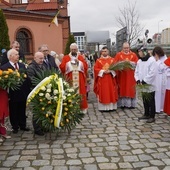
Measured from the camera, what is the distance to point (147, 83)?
6.73 m

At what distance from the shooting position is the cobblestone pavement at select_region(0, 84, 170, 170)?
14.7 feet

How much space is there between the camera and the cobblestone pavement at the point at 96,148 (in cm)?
447

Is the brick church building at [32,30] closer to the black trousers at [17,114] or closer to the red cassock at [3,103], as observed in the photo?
the black trousers at [17,114]

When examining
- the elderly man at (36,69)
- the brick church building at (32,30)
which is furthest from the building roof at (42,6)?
the elderly man at (36,69)

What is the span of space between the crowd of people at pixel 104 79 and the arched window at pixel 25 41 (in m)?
13.6

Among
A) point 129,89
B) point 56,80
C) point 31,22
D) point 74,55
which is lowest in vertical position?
point 129,89

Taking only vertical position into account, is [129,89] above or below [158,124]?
above

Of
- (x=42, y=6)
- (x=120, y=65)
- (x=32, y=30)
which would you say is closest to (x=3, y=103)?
(x=120, y=65)

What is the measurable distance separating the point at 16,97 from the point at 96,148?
2.00 meters

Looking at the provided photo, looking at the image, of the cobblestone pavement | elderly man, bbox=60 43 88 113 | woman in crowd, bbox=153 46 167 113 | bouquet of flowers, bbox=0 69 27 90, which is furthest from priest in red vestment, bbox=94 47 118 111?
bouquet of flowers, bbox=0 69 27 90

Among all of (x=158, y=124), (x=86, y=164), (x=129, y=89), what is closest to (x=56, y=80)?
(x=86, y=164)

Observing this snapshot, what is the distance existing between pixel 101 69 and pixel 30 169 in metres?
4.42

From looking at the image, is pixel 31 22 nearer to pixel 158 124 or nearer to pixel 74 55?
pixel 74 55

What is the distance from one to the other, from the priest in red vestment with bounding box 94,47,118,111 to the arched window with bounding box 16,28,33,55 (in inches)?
537
